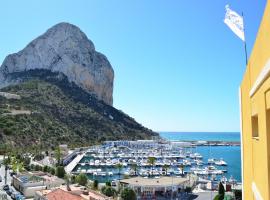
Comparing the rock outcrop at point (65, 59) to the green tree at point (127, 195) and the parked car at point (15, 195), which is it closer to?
the parked car at point (15, 195)

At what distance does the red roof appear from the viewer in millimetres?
32497

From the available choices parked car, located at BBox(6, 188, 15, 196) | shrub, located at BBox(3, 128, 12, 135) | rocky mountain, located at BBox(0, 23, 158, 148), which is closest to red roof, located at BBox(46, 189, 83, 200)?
parked car, located at BBox(6, 188, 15, 196)

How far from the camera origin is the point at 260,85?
18.6 ft

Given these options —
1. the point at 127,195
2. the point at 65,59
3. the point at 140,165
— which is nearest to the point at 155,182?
the point at 127,195

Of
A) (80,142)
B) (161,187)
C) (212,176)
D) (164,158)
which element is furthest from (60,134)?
(161,187)

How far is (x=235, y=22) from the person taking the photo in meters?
8.88

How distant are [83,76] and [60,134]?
55891 mm

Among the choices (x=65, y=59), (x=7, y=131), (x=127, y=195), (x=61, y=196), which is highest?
(x=65, y=59)

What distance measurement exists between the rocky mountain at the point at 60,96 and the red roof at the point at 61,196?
43538 millimetres

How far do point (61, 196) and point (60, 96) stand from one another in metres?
94.5

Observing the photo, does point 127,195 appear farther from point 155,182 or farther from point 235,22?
point 235,22

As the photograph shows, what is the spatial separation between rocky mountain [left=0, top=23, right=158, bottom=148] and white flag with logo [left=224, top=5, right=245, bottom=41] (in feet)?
232

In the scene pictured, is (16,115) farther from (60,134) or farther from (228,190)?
(228,190)

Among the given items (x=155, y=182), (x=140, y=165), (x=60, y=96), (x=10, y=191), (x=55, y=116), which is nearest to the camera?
(x=10, y=191)
